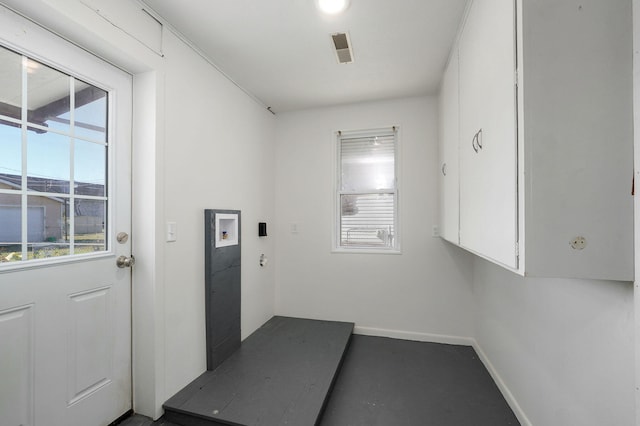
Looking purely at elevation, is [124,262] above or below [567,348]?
above

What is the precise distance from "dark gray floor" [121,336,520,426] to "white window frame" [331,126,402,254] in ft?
3.25

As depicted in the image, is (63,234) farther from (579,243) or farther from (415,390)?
(415,390)

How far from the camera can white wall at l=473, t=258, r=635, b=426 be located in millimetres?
967

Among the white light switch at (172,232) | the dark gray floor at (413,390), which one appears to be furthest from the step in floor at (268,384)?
the white light switch at (172,232)

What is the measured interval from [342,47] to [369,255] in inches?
79.1

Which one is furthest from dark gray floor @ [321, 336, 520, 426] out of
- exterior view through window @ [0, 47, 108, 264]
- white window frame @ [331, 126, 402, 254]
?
exterior view through window @ [0, 47, 108, 264]

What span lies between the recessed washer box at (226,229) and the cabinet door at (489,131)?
5.94 feet

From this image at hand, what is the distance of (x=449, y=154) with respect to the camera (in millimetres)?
2168

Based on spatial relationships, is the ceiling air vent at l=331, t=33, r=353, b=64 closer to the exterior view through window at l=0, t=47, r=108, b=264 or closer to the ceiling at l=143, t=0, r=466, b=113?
the ceiling at l=143, t=0, r=466, b=113

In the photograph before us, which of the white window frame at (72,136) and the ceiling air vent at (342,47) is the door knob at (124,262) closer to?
the white window frame at (72,136)

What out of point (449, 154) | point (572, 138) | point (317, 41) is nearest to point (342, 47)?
point (317, 41)

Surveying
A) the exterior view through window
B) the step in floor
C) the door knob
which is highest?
the exterior view through window

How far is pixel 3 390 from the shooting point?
1123mm

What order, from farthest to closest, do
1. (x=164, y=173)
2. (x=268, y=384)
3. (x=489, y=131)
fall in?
(x=268, y=384)
(x=164, y=173)
(x=489, y=131)
